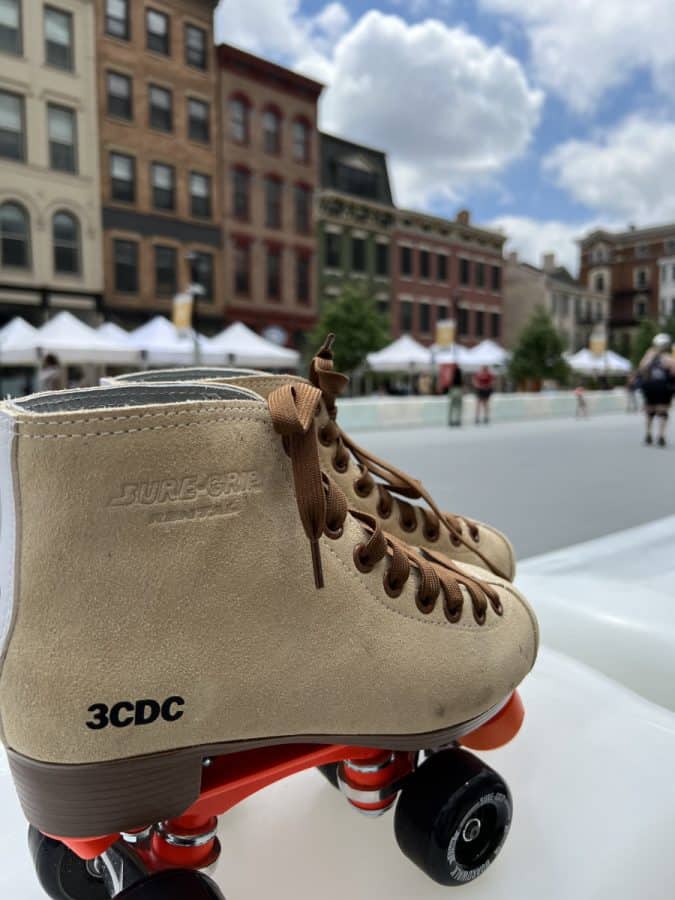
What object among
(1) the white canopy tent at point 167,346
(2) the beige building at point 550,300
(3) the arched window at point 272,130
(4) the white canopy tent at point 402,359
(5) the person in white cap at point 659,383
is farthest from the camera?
(2) the beige building at point 550,300

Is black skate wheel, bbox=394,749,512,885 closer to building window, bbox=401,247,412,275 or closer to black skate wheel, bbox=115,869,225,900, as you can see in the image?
black skate wheel, bbox=115,869,225,900

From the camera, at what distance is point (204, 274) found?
66.4 feet

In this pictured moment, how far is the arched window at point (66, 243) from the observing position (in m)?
15.6

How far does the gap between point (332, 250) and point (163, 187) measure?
8127mm

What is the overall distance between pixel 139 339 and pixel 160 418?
1235 cm

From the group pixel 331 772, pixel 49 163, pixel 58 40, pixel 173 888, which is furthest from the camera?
pixel 49 163

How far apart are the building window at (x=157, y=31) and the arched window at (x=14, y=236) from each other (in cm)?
447

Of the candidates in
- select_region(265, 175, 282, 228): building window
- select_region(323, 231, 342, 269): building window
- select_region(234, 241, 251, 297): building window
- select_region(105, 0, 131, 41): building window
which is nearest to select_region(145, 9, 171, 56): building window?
select_region(105, 0, 131, 41): building window

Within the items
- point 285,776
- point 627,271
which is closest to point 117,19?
point 285,776

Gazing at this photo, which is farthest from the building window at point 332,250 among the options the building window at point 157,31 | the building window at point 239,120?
the building window at point 157,31

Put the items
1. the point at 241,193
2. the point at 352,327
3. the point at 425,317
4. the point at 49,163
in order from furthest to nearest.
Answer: the point at 425,317 < the point at 352,327 < the point at 241,193 < the point at 49,163

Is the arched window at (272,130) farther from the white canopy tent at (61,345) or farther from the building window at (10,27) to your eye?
the white canopy tent at (61,345)

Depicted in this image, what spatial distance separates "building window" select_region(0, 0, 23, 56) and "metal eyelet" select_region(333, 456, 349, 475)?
1080cm

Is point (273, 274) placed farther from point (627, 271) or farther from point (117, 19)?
point (627, 271)
